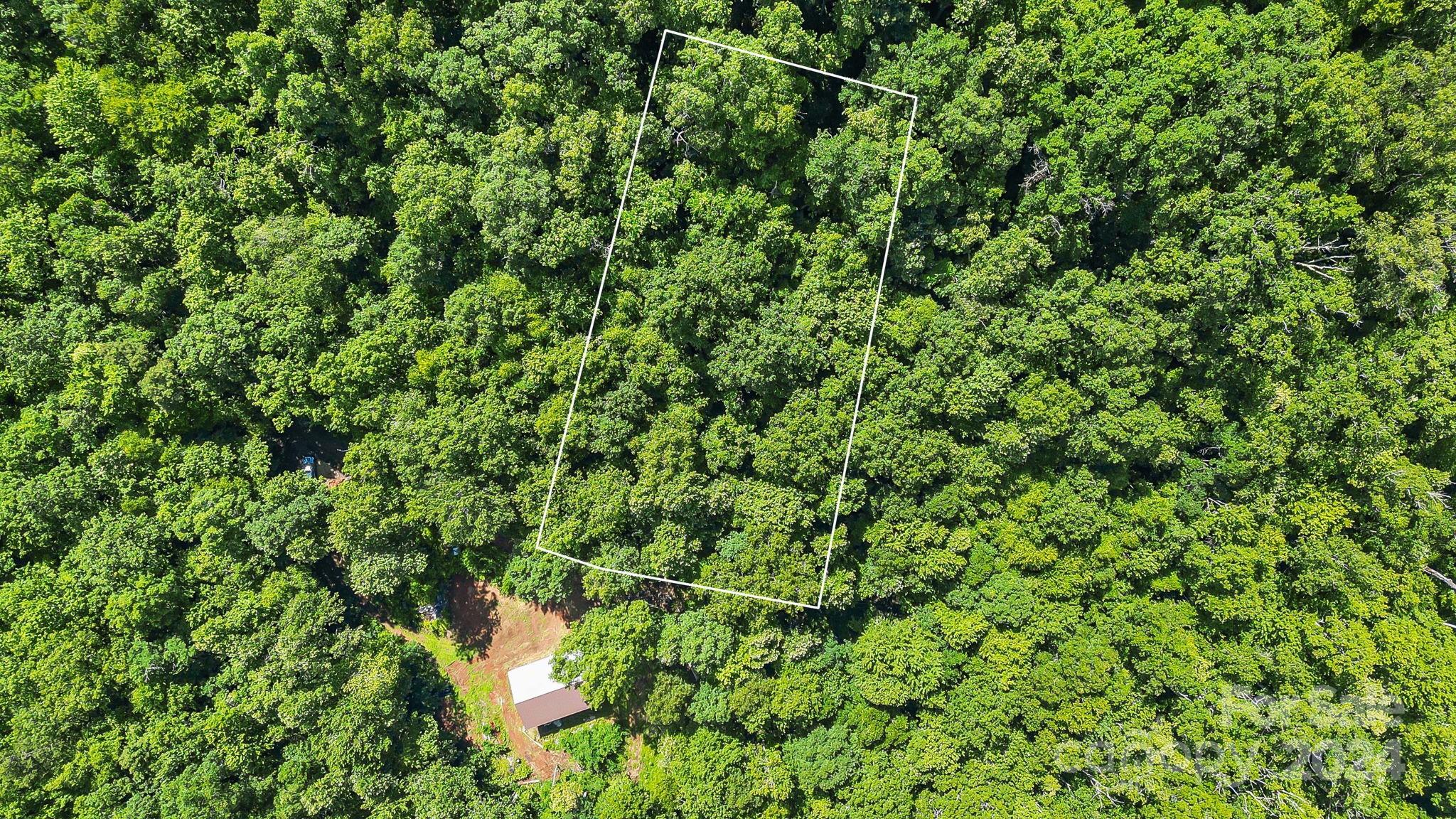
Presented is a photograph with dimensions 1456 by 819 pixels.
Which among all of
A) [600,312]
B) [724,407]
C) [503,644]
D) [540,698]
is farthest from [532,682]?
[600,312]

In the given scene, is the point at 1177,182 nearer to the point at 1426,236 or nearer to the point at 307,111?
the point at 1426,236

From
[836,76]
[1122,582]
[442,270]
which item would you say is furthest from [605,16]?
[1122,582]

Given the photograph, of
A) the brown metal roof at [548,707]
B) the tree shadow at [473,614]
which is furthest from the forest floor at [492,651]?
the brown metal roof at [548,707]

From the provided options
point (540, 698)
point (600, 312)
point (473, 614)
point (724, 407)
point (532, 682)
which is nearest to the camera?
point (600, 312)

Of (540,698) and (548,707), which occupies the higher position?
(540,698)

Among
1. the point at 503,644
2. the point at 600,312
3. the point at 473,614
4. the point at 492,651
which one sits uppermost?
the point at 600,312

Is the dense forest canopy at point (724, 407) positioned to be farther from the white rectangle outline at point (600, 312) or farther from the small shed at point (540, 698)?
the small shed at point (540, 698)

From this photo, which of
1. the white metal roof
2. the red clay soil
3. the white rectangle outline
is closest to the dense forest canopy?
the white rectangle outline

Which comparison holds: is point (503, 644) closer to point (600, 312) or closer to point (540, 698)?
point (540, 698)
